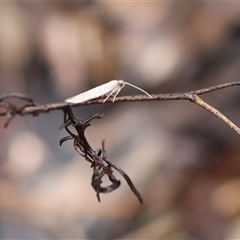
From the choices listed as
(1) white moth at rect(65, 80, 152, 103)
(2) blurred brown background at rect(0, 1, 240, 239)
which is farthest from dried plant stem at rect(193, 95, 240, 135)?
(2) blurred brown background at rect(0, 1, 240, 239)

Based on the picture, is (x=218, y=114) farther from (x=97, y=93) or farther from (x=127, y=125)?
(x=127, y=125)

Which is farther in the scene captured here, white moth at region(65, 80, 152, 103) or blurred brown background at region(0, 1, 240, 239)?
blurred brown background at region(0, 1, 240, 239)

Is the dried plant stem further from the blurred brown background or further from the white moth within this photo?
the blurred brown background

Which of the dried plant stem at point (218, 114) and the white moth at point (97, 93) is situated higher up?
the white moth at point (97, 93)

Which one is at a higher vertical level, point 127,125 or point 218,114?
point 127,125

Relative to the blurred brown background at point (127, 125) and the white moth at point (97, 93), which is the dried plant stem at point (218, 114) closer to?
the white moth at point (97, 93)

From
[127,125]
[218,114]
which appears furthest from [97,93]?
[127,125]

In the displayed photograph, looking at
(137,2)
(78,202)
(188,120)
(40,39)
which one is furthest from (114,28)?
(78,202)

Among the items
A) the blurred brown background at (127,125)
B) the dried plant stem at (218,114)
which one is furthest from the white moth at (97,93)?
the blurred brown background at (127,125)
